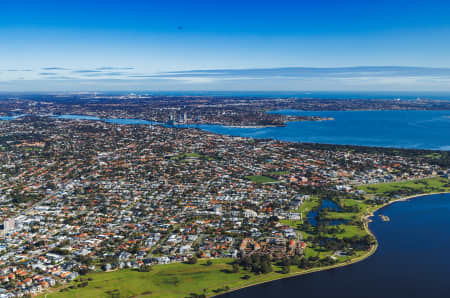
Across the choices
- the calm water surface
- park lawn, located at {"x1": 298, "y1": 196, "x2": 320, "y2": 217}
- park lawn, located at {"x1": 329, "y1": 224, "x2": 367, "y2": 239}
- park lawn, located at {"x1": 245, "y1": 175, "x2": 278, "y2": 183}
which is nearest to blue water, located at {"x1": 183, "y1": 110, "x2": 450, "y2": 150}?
the calm water surface

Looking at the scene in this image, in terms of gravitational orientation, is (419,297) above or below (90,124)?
below

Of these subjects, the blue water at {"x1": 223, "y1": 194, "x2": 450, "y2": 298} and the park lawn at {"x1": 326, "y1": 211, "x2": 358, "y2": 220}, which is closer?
the blue water at {"x1": 223, "y1": 194, "x2": 450, "y2": 298}

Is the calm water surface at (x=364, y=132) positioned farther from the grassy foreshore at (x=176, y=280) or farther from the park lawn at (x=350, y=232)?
the grassy foreshore at (x=176, y=280)

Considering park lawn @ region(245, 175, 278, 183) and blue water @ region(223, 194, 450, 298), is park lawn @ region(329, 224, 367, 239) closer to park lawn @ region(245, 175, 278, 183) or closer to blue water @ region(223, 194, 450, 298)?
blue water @ region(223, 194, 450, 298)

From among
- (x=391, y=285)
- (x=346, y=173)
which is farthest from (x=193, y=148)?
(x=391, y=285)

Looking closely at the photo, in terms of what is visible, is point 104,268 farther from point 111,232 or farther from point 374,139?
point 374,139

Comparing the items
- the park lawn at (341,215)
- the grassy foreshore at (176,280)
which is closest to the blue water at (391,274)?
the grassy foreshore at (176,280)
